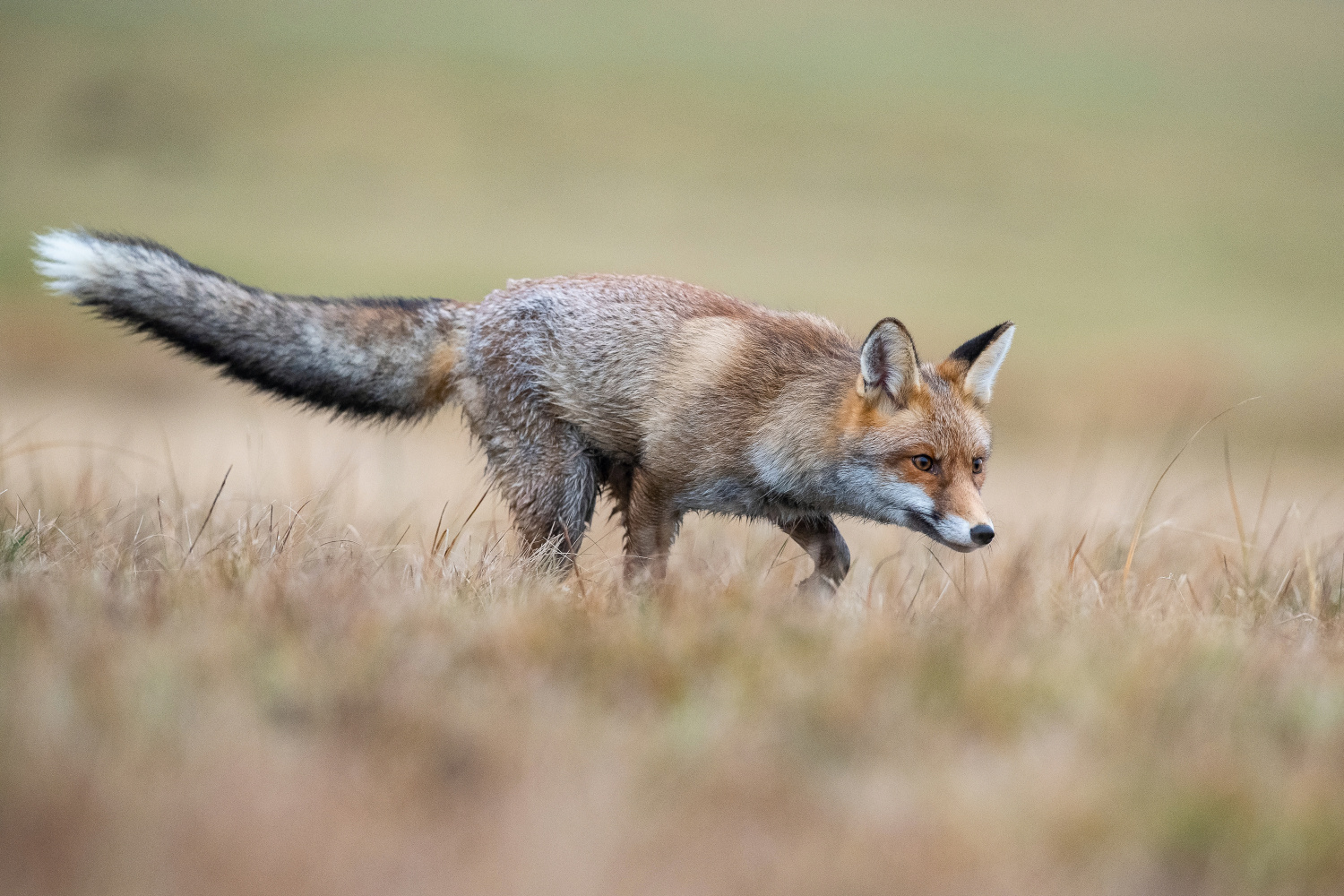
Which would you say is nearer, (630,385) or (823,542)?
(630,385)

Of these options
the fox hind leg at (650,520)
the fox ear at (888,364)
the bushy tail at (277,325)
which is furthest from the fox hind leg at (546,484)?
the fox ear at (888,364)

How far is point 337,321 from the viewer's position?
18.7 ft

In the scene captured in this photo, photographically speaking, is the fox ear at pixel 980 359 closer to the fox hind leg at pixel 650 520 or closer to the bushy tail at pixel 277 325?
the fox hind leg at pixel 650 520

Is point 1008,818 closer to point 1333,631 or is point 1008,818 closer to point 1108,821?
point 1108,821

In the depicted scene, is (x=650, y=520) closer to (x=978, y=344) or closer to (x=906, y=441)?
(x=906, y=441)

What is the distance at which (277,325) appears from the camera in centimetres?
550

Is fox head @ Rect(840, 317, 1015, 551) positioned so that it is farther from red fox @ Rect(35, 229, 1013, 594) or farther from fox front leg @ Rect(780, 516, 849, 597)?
fox front leg @ Rect(780, 516, 849, 597)

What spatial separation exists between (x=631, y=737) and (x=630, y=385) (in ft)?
10.6

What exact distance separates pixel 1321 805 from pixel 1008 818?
68cm

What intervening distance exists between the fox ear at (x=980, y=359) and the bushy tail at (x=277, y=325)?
259cm

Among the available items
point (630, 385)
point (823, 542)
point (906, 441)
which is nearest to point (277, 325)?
point (630, 385)

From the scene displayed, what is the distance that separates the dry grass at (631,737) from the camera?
206 centimetres

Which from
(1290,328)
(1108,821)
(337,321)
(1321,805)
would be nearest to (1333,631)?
(1321,805)

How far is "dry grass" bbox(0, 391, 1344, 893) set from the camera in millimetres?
2059
